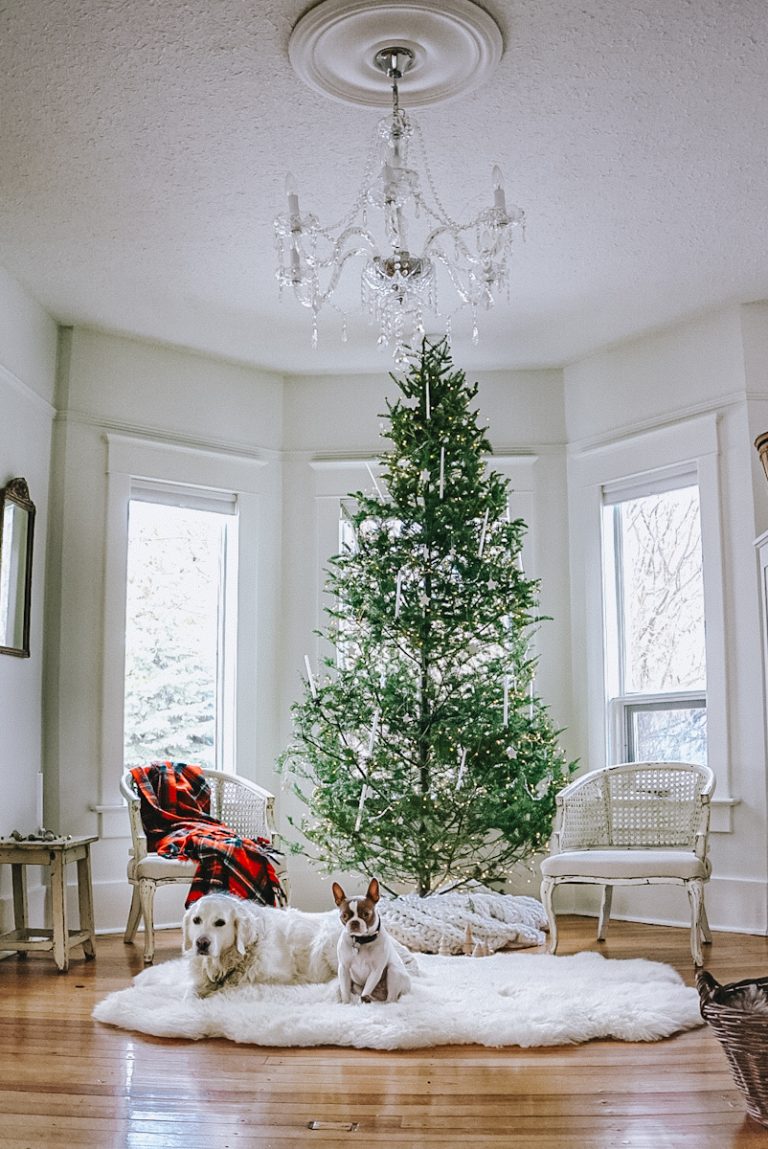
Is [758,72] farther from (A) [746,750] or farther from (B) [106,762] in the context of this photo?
(B) [106,762]

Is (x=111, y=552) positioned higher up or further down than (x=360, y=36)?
further down

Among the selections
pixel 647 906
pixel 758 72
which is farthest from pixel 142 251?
pixel 647 906

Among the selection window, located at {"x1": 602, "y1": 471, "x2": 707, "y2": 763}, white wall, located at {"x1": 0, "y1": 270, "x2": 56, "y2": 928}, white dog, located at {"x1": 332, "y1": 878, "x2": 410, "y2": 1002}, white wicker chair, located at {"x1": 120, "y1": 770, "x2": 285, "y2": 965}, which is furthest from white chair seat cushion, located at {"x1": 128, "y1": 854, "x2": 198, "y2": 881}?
window, located at {"x1": 602, "y1": 471, "x2": 707, "y2": 763}

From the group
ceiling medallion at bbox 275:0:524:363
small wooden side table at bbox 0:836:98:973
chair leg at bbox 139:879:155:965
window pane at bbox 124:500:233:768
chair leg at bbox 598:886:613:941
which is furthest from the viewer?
window pane at bbox 124:500:233:768

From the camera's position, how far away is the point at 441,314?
242 inches

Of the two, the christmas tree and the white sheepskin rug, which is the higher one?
the christmas tree

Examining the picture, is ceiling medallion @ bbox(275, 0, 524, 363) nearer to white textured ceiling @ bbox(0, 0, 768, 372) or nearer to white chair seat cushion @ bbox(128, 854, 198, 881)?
white textured ceiling @ bbox(0, 0, 768, 372)

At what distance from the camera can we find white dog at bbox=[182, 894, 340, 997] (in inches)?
155

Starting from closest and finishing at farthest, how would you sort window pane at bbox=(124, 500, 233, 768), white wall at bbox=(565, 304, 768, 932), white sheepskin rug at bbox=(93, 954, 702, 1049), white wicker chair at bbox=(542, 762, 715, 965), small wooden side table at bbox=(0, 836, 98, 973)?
white sheepskin rug at bbox=(93, 954, 702, 1049)
small wooden side table at bbox=(0, 836, 98, 973)
white wicker chair at bbox=(542, 762, 715, 965)
white wall at bbox=(565, 304, 768, 932)
window pane at bbox=(124, 500, 233, 768)

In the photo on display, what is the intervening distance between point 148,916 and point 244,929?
110cm

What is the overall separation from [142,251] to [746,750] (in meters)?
3.74

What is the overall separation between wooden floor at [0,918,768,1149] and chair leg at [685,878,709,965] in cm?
115

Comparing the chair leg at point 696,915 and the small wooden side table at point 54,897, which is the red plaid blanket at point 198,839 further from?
the chair leg at point 696,915

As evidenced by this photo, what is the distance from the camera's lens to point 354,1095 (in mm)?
2932
